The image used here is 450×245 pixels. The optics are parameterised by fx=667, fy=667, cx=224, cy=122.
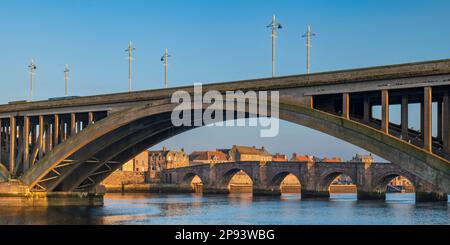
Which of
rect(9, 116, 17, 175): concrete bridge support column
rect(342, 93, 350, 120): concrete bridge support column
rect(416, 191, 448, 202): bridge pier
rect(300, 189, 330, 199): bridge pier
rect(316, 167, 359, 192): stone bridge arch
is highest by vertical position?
rect(342, 93, 350, 120): concrete bridge support column

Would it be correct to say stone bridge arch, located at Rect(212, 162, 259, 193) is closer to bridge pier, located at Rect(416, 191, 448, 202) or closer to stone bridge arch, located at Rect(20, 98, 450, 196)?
bridge pier, located at Rect(416, 191, 448, 202)

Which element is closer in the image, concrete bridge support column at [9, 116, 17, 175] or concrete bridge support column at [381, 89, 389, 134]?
concrete bridge support column at [381, 89, 389, 134]

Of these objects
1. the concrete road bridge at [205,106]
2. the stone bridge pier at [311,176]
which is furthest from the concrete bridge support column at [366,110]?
the stone bridge pier at [311,176]

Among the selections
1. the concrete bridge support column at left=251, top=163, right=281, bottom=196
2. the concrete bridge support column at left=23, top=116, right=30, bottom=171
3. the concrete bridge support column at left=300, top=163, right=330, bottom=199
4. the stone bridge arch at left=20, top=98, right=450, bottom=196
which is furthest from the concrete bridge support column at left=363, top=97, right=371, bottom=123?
the concrete bridge support column at left=251, top=163, right=281, bottom=196

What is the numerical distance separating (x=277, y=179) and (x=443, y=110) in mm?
123930

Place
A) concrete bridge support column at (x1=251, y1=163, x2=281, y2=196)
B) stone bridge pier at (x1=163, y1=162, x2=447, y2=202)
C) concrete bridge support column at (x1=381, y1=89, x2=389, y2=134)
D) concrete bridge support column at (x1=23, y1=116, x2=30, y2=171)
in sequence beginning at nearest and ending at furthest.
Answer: concrete bridge support column at (x1=381, y1=89, x2=389, y2=134) < concrete bridge support column at (x1=23, y1=116, x2=30, y2=171) < stone bridge pier at (x1=163, y1=162, x2=447, y2=202) < concrete bridge support column at (x1=251, y1=163, x2=281, y2=196)

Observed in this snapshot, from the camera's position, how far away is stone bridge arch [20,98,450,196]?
43562 mm

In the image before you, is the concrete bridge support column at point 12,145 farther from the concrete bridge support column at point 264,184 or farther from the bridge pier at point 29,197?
the concrete bridge support column at point 264,184

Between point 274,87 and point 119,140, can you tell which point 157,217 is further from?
point 274,87

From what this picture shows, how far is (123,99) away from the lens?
70.8 m

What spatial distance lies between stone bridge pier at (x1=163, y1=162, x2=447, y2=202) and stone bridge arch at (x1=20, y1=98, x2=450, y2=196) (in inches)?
2586

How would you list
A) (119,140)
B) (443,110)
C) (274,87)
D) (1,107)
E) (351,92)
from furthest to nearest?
(1,107) < (119,140) < (274,87) < (351,92) < (443,110)

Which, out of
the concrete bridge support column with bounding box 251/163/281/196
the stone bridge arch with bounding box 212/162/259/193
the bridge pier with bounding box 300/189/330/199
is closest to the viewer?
the bridge pier with bounding box 300/189/330/199
